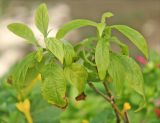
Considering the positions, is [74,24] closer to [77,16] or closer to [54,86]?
[54,86]

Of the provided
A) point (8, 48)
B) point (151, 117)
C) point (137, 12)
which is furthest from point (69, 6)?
point (151, 117)

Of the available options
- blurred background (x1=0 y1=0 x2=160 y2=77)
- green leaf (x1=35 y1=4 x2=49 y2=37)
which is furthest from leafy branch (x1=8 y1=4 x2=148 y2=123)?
blurred background (x1=0 y1=0 x2=160 y2=77)

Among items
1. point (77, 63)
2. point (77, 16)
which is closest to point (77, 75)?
point (77, 63)

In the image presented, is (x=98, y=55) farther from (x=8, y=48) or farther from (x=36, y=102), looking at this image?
(x=8, y=48)

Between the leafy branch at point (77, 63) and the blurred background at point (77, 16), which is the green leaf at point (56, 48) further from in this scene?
the blurred background at point (77, 16)

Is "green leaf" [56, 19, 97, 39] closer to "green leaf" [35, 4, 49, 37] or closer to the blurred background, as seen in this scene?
"green leaf" [35, 4, 49, 37]
